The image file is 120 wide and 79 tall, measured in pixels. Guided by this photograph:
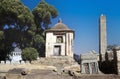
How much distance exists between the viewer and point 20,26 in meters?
40.8

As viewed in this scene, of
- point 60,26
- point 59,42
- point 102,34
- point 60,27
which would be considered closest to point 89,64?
point 102,34

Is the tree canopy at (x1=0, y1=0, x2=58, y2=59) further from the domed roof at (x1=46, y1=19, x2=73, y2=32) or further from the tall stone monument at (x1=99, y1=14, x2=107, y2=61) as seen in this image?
the tall stone monument at (x1=99, y1=14, x2=107, y2=61)

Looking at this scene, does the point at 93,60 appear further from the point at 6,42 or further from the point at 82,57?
the point at 6,42

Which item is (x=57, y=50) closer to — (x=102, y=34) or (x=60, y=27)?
(x=60, y=27)

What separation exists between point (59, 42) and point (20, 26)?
602 centimetres

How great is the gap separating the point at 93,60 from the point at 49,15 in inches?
1341

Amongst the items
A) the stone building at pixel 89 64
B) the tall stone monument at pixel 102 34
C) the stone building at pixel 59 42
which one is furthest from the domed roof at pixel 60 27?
the stone building at pixel 89 64

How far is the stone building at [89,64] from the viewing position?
903 centimetres

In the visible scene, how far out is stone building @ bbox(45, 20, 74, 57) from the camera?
39.9 metres

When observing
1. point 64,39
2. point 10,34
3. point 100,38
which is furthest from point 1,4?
point 100,38

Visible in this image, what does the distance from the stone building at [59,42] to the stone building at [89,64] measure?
30.4 meters

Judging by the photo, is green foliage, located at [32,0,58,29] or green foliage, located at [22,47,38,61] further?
green foliage, located at [32,0,58,29]

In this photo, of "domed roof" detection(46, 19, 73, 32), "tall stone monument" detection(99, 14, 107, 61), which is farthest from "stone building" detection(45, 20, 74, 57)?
"tall stone monument" detection(99, 14, 107, 61)

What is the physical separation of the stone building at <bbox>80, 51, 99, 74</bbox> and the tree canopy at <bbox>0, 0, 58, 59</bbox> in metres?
28.8
